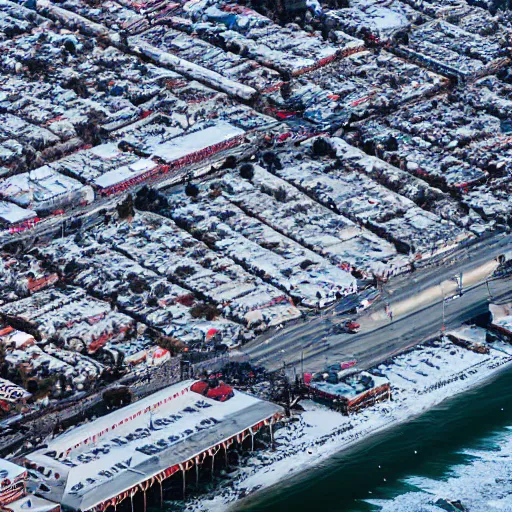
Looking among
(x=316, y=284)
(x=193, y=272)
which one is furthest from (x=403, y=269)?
(x=193, y=272)

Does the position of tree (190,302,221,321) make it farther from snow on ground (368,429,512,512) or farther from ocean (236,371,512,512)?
snow on ground (368,429,512,512)

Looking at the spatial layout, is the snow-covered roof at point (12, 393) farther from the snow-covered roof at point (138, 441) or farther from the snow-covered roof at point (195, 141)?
the snow-covered roof at point (195, 141)

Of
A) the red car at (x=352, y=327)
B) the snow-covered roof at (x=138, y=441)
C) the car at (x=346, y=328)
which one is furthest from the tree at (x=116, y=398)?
the red car at (x=352, y=327)

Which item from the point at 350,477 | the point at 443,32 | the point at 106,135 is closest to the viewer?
the point at 350,477

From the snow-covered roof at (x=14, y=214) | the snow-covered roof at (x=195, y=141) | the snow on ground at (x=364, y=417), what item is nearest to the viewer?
the snow on ground at (x=364, y=417)

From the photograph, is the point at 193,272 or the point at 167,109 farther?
the point at 167,109

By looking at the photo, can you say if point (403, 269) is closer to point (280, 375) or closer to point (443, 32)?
point (280, 375)
